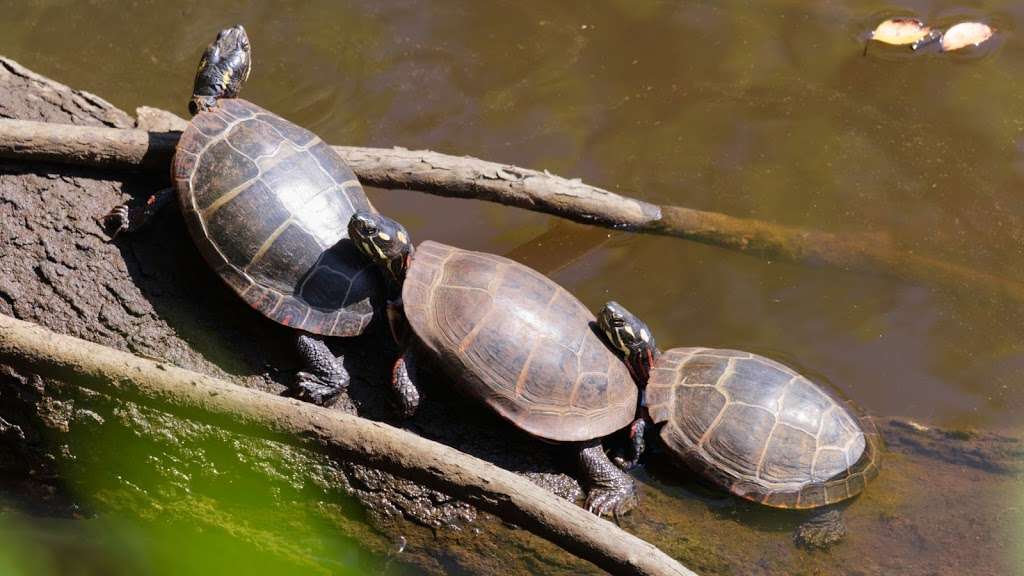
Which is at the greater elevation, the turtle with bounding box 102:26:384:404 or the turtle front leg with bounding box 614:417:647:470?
the turtle with bounding box 102:26:384:404

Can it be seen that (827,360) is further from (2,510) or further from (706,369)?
(2,510)

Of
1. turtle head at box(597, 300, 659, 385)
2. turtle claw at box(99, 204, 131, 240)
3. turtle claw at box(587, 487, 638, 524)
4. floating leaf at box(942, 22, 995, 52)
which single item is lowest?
turtle claw at box(587, 487, 638, 524)

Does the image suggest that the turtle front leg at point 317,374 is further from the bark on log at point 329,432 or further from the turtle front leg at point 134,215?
the turtle front leg at point 134,215

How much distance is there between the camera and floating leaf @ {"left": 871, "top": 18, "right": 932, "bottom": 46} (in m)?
7.20

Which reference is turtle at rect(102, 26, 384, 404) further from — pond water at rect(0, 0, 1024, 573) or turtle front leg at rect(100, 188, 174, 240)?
pond water at rect(0, 0, 1024, 573)

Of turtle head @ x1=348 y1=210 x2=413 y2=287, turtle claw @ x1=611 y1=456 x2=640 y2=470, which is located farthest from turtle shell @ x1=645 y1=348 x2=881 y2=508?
turtle head @ x1=348 y1=210 x2=413 y2=287

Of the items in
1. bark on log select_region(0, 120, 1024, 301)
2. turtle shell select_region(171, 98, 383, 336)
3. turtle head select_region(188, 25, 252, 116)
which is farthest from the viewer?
turtle head select_region(188, 25, 252, 116)

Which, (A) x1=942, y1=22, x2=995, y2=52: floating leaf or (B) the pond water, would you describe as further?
(A) x1=942, y1=22, x2=995, y2=52: floating leaf

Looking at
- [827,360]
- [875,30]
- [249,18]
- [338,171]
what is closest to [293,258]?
[338,171]

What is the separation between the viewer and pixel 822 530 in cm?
430

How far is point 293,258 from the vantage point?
14.5ft

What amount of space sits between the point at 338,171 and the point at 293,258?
613 millimetres

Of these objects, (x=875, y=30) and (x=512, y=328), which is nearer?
(x=512, y=328)

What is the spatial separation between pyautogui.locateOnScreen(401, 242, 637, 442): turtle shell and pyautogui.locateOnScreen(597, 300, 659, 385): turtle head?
0.07 m
